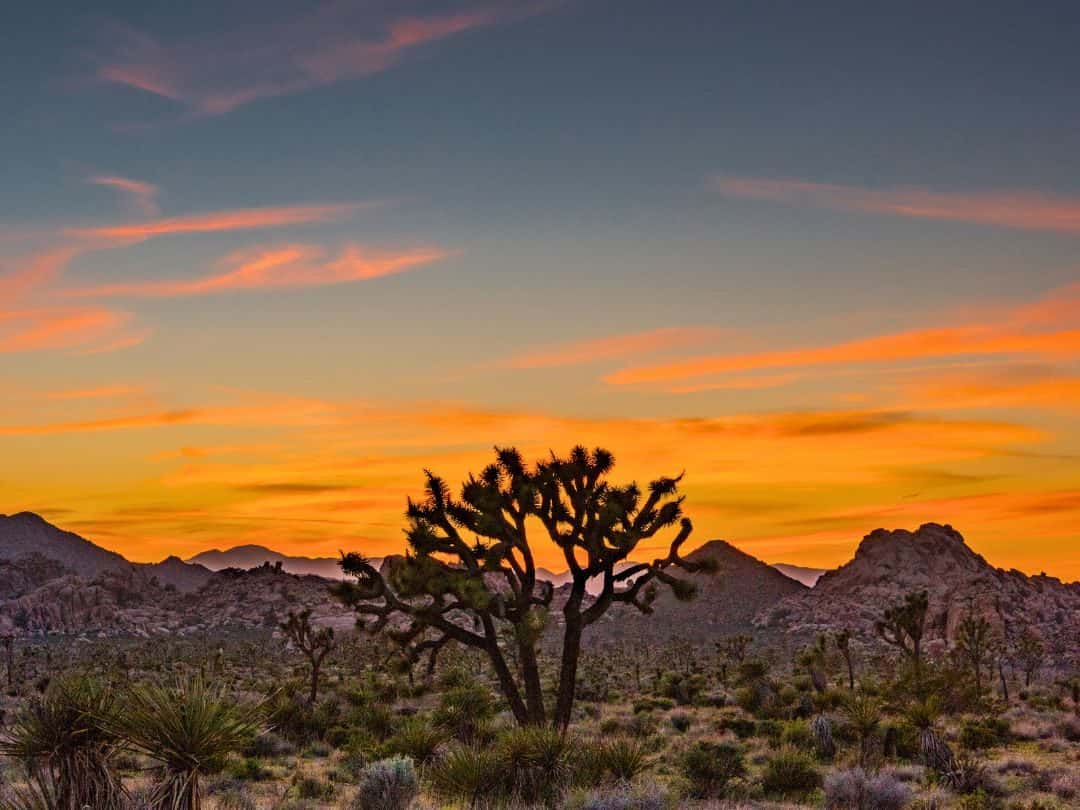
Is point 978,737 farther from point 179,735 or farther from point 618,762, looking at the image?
point 179,735

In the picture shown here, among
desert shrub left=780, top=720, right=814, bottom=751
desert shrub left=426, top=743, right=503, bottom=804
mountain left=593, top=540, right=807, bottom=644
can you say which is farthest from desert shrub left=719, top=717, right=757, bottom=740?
mountain left=593, top=540, right=807, bottom=644

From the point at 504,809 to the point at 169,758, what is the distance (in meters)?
5.64

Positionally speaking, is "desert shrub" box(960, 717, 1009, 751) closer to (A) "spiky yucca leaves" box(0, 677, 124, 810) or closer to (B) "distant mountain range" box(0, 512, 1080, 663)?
(A) "spiky yucca leaves" box(0, 677, 124, 810)

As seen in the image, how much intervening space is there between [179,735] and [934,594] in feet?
388

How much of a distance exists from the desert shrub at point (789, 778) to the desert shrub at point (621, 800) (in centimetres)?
606

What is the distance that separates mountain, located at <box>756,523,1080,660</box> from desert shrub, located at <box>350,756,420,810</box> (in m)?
77.1

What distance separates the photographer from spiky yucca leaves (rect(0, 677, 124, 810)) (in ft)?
28.2

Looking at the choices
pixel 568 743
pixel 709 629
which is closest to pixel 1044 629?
pixel 709 629

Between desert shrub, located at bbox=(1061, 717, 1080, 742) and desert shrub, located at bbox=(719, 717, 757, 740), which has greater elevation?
desert shrub, located at bbox=(1061, 717, 1080, 742)

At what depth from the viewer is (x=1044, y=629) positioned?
92.8 meters

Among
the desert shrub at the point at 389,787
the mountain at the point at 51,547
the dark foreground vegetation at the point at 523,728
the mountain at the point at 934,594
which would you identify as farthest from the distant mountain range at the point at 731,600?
the desert shrub at the point at 389,787

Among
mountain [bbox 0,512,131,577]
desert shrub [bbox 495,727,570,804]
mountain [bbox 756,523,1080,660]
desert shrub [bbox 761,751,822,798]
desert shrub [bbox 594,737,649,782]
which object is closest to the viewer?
desert shrub [bbox 495,727,570,804]

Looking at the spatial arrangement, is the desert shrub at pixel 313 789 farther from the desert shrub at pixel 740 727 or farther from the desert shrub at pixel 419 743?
the desert shrub at pixel 740 727

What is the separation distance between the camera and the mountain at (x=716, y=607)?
117 metres
